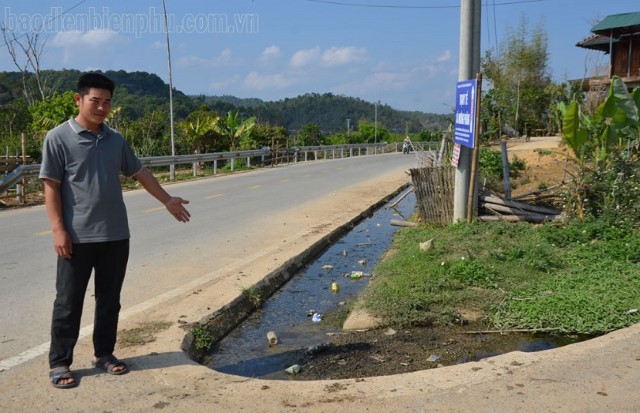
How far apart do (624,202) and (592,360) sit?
5285 mm

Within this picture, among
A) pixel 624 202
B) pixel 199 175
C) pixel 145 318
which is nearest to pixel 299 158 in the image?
pixel 199 175

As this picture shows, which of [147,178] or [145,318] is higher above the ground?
[147,178]

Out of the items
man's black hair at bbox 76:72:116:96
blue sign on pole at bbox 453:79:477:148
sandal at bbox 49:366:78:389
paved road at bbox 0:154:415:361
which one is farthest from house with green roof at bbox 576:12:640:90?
sandal at bbox 49:366:78:389

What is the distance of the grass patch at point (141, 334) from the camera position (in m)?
4.70

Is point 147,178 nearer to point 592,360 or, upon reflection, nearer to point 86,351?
point 86,351

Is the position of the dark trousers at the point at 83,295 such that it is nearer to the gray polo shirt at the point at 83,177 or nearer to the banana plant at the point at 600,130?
the gray polo shirt at the point at 83,177

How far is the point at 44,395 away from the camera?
3770 mm

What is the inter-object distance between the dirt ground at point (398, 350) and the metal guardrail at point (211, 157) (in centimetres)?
1221

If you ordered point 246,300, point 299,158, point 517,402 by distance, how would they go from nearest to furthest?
1. point 517,402
2. point 246,300
3. point 299,158

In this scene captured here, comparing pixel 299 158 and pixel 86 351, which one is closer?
pixel 86 351

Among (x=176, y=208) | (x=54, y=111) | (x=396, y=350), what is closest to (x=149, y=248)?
(x=176, y=208)

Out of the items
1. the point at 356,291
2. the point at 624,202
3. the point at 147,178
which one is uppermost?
the point at 147,178

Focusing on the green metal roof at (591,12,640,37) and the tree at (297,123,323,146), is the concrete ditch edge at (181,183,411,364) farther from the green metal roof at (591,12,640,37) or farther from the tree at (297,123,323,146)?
the tree at (297,123,323,146)

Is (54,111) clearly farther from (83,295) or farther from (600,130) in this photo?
(83,295)
